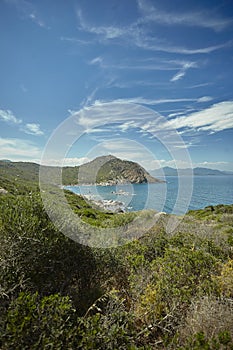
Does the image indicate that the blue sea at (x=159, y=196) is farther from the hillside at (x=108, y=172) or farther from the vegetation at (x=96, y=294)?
the vegetation at (x=96, y=294)

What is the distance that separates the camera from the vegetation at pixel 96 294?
3195 mm

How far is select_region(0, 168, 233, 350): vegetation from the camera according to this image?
320cm

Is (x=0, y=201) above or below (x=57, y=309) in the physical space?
above

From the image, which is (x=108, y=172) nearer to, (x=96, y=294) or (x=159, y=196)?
(x=159, y=196)

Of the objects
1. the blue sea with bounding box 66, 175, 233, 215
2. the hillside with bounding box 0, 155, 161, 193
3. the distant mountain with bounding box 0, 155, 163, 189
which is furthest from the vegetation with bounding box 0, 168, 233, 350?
the blue sea with bounding box 66, 175, 233, 215

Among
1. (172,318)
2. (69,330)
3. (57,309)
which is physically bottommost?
(172,318)

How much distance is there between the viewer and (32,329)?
3109mm

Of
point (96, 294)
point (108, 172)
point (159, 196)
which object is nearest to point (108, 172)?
point (108, 172)

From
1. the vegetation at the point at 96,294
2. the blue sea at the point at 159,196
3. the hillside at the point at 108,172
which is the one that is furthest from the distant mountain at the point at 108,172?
the vegetation at the point at 96,294

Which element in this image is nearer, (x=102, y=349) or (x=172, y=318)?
(x=102, y=349)

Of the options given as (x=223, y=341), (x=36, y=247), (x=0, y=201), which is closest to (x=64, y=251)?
(x=36, y=247)

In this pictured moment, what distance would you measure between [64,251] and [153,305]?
260 cm

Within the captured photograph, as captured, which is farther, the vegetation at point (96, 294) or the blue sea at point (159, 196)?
the blue sea at point (159, 196)

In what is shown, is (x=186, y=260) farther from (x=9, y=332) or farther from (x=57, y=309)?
(x=9, y=332)
